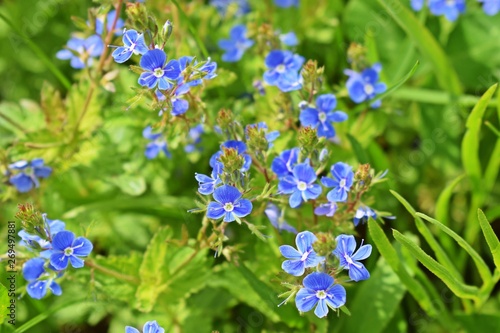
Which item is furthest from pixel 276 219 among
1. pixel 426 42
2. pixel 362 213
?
pixel 426 42

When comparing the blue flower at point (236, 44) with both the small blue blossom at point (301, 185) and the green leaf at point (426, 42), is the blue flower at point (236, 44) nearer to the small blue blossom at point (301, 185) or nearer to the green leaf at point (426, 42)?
the green leaf at point (426, 42)

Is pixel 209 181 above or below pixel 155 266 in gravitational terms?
above

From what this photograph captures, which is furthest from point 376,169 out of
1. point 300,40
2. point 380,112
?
point 300,40

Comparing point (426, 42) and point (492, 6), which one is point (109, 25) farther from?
point (492, 6)

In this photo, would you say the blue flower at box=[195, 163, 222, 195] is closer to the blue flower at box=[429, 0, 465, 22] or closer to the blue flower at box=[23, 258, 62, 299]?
the blue flower at box=[23, 258, 62, 299]

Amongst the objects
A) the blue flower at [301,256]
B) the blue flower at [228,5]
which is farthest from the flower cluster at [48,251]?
the blue flower at [228,5]

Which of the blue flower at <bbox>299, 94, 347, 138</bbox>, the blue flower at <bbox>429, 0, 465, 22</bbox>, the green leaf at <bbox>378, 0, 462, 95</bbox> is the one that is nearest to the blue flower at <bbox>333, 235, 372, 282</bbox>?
the blue flower at <bbox>299, 94, 347, 138</bbox>
